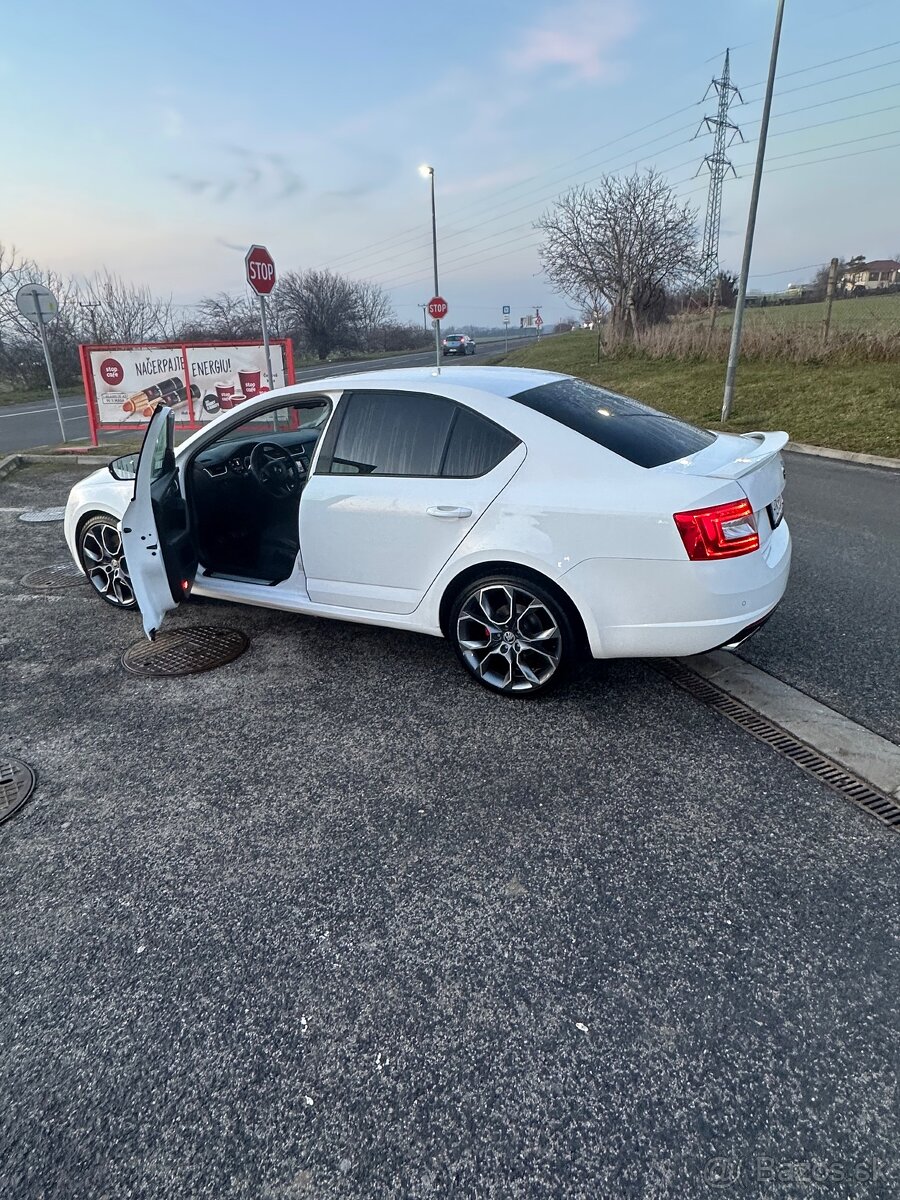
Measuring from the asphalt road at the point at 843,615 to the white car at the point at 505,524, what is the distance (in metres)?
0.75

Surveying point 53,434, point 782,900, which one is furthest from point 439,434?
point 53,434

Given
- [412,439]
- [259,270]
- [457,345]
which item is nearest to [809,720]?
[412,439]

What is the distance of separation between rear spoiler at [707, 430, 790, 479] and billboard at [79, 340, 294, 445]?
10.1m

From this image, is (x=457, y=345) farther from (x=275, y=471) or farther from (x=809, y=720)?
(x=809, y=720)

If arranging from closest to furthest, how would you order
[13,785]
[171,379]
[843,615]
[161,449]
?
[13,785], [161,449], [843,615], [171,379]

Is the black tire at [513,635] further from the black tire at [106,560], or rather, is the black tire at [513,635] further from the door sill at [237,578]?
the black tire at [106,560]

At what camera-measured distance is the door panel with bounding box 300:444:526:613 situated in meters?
3.59

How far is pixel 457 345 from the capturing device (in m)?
44.4

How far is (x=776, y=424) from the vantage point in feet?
42.0

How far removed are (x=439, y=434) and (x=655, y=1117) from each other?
2.99 metres

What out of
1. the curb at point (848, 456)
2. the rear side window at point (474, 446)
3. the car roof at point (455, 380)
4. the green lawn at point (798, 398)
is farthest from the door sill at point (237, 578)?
the curb at point (848, 456)

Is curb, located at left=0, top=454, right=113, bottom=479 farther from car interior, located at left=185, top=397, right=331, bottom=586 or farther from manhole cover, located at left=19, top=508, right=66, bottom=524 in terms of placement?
car interior, located at left=185, top=397, right=331, bottom=586

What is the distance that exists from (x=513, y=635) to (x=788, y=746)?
138cm

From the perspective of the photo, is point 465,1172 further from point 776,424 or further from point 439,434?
point 776,424
